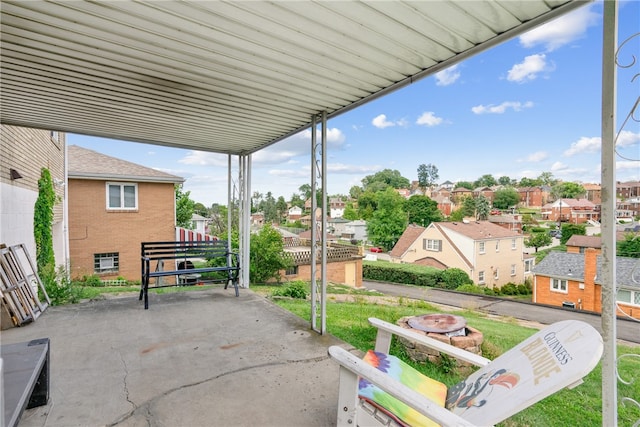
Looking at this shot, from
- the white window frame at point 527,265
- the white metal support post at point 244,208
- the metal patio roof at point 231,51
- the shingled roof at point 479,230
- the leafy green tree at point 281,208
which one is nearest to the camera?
the metal patio roof at point 231,51

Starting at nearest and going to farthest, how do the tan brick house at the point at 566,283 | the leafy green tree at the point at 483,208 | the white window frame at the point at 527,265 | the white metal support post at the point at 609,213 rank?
the white metal support post at the point at 609,213, the tan brick house at the point at 566,283, the white window frame at the point at 527,265, the leafy green tree at the point at 483,208

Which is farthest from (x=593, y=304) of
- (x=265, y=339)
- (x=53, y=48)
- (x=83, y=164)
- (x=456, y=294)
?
(x=83, y=164)

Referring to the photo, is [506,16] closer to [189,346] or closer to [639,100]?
[639,100]

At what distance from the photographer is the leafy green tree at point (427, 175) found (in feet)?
127

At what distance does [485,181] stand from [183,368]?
28.0 metres

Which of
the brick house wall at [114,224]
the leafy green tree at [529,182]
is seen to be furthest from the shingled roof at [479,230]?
the brick house wall at [114,224]

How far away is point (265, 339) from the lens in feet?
11.8

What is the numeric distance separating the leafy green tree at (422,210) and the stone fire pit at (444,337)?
22723mm

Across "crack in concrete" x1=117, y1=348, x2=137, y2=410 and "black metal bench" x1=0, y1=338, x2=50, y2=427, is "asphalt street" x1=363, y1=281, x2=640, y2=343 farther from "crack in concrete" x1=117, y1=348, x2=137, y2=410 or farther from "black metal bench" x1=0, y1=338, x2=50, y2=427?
"black metal bench" x1=0, y1=338, x2=50, y2=427

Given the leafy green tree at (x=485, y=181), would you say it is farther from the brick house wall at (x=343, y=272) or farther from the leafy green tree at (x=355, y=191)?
the brick house wall at (x=343, y=272)

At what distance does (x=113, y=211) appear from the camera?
40.8 ft

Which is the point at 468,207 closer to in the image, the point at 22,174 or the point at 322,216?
the point at 322,216

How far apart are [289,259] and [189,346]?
7.95 m

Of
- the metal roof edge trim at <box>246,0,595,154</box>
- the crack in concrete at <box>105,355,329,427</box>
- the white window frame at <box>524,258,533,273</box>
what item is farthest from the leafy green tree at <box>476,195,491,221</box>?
the crack in concrete at <box>105,355,329,427</box>
